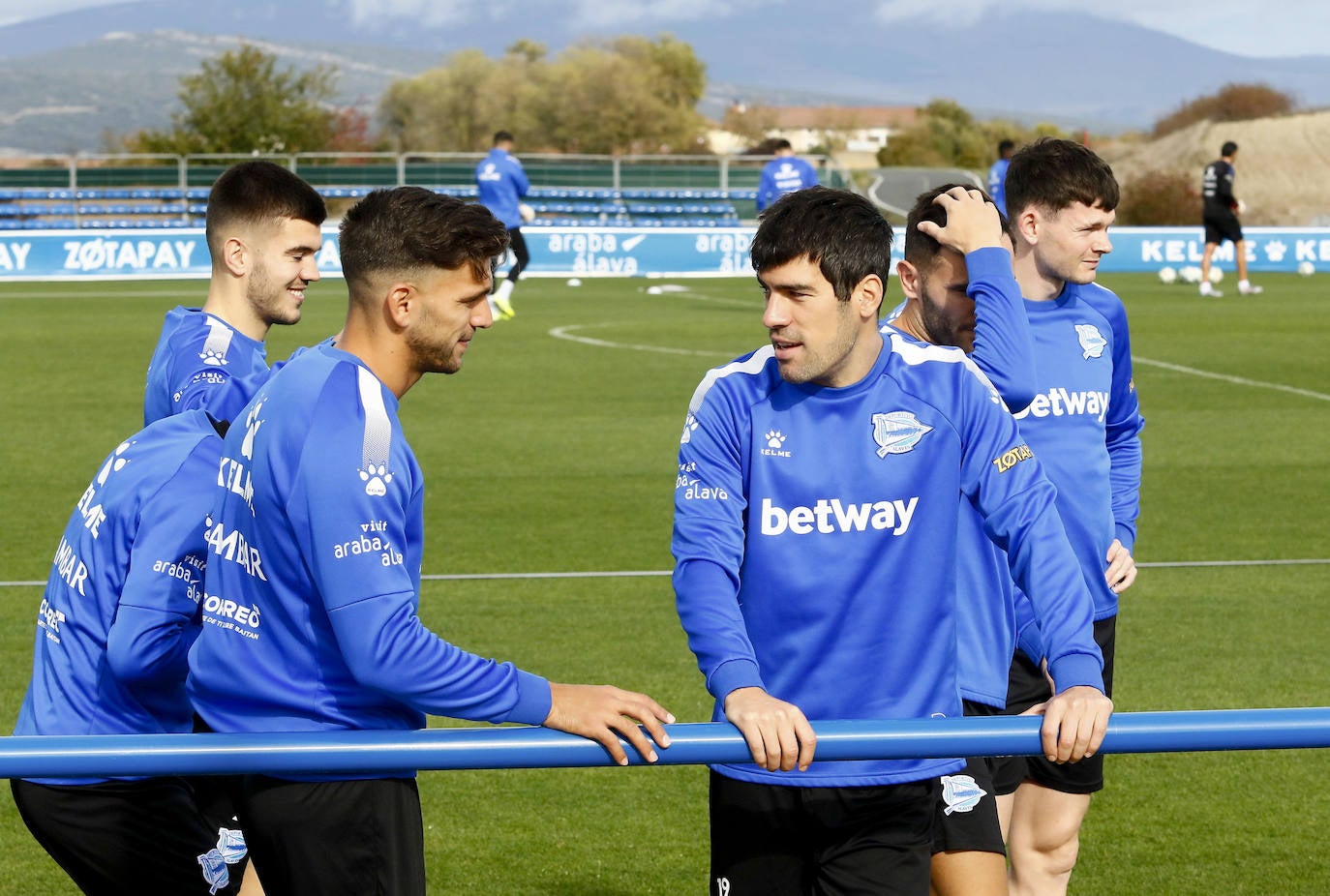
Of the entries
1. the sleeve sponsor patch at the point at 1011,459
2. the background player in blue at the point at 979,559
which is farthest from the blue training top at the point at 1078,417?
the sleeve sponsor patch at the point at 1011,459

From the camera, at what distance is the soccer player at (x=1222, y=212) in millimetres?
26031

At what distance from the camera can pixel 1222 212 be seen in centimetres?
2641

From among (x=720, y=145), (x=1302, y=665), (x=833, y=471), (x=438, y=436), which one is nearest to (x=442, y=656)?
(x=833, y=471)

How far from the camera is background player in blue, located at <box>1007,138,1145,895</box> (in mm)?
4402

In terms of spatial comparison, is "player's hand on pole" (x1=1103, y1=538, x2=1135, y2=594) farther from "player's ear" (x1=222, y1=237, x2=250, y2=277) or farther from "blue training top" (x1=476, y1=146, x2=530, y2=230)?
"blue training top" (x1=476, y1=146, x2=530, y2=230)

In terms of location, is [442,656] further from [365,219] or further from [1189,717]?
[1189,717]

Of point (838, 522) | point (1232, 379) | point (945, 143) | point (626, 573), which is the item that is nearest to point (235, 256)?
point (838, 522)

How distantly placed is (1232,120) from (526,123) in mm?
42722

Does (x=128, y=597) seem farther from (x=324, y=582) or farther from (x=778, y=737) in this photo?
(x=778, y=737)

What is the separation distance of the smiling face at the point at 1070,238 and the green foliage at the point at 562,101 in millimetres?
81154

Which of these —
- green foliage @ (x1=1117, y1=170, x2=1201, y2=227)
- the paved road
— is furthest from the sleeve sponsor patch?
the paved road

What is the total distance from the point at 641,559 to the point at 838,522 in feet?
19.3

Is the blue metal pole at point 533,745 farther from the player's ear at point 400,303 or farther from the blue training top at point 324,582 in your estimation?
the player's ear at point 400,303

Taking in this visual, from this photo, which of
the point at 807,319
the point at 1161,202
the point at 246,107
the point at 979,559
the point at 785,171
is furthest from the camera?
the point at 246,107
